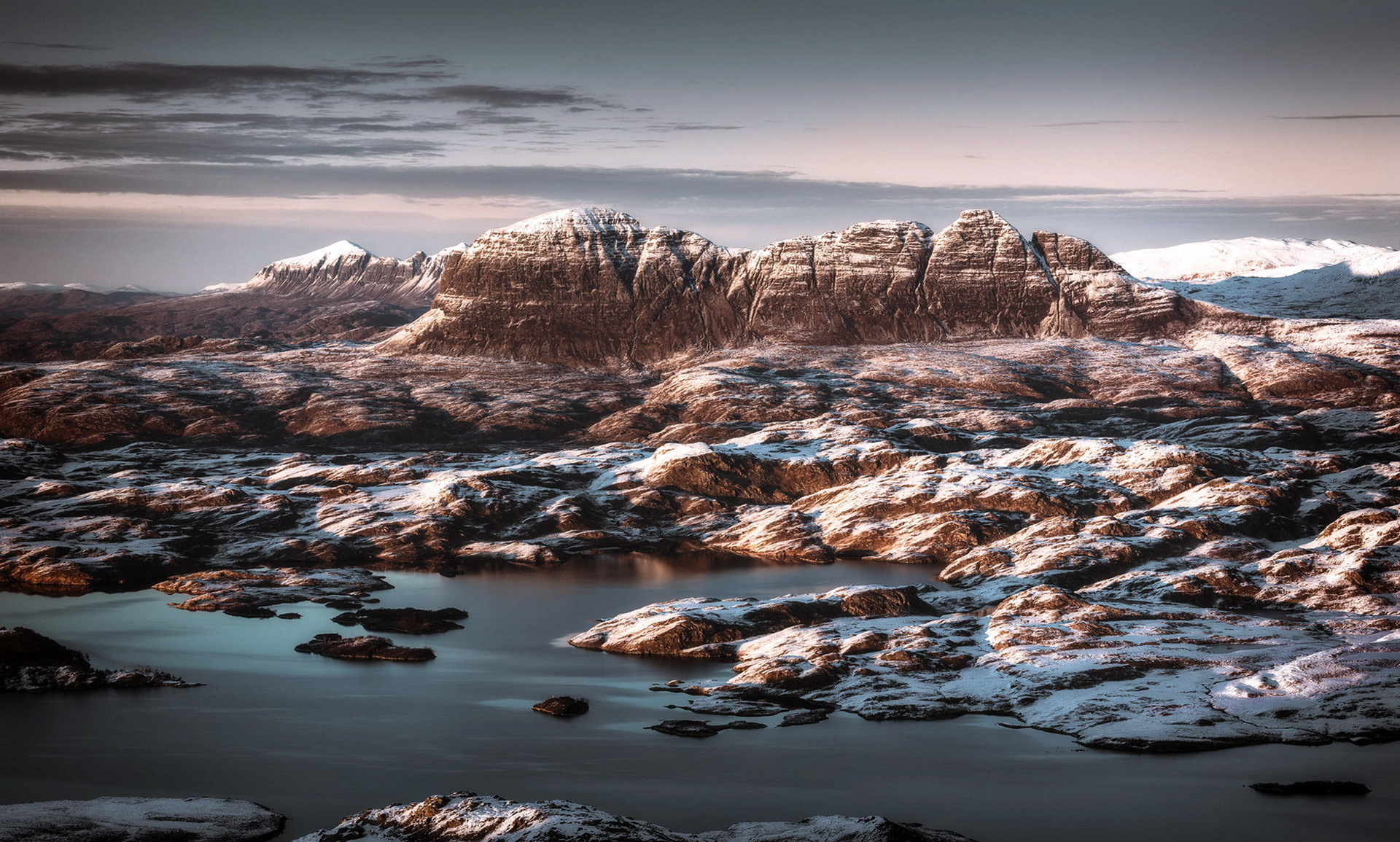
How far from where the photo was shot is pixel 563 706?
134375mm

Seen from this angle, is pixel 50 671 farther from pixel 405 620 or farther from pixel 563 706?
pixel 563 706

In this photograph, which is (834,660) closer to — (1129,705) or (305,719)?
(1129,705)

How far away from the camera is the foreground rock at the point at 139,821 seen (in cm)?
9419

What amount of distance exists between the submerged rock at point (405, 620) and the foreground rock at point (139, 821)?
247 ft

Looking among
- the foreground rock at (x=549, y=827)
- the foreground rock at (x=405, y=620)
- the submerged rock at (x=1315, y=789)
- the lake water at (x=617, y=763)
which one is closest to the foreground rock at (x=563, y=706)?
the lake water at (x=617, y=763)

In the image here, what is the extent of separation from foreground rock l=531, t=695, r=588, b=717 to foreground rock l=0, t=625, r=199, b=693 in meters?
45.7

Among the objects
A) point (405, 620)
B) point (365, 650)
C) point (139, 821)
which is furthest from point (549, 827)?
point (405, 620)

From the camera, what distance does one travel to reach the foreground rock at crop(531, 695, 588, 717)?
5261 inches

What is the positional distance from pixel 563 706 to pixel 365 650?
140ft

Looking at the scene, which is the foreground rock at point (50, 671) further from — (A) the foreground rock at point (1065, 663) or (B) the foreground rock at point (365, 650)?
(A) the foreground rock at point (1065, 663)

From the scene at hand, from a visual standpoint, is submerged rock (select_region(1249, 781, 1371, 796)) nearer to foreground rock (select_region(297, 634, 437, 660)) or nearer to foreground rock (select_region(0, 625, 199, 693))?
foreground rock (select_region(297, 634, 437, 660))

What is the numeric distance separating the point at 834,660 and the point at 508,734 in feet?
139

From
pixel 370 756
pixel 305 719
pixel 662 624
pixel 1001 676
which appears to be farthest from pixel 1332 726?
pixel 305 719

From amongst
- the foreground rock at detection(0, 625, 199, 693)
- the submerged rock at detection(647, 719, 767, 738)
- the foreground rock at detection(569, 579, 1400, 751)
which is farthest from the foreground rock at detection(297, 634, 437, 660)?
the submerged rock at detection(647, 719, 767, 738)
